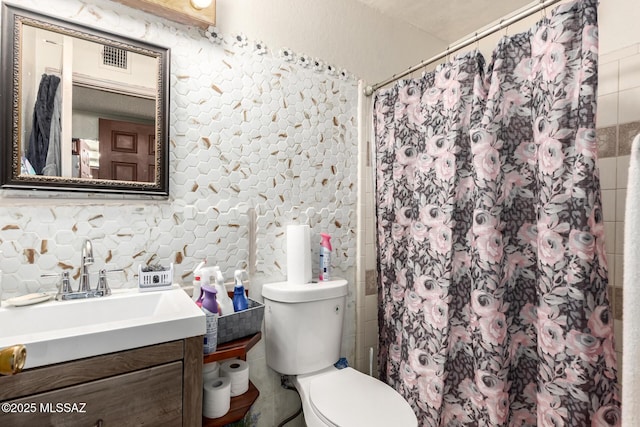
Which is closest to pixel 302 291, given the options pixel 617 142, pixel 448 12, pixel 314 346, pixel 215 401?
pixel 314 346

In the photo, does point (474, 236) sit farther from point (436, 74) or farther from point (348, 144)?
point (348, 144)

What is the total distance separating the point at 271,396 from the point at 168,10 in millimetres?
1708

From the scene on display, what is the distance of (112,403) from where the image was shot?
0.81 metres

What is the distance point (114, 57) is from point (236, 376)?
4.24 ft

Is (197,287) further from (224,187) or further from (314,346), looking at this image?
(314,346)

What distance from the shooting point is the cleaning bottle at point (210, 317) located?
3.49ft

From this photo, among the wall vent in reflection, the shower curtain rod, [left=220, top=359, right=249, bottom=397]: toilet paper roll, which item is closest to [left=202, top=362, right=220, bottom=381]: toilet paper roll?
[left=220, top=359, right=249, bottom=397]: toilet paper roll

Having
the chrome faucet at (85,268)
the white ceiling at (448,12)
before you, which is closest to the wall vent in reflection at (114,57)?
the chrome faucet at (85,268)

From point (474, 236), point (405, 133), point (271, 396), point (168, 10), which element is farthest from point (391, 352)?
point (168, 10)

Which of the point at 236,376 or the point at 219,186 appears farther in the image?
the point at 219,186

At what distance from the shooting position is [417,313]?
4.74ft

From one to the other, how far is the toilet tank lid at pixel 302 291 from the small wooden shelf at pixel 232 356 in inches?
8.4

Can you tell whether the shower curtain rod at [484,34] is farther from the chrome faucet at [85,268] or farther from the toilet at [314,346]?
the chrome faucet at [85,268]

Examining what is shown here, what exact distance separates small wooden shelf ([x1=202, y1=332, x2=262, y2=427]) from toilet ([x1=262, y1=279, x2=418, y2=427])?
0.21 metres
